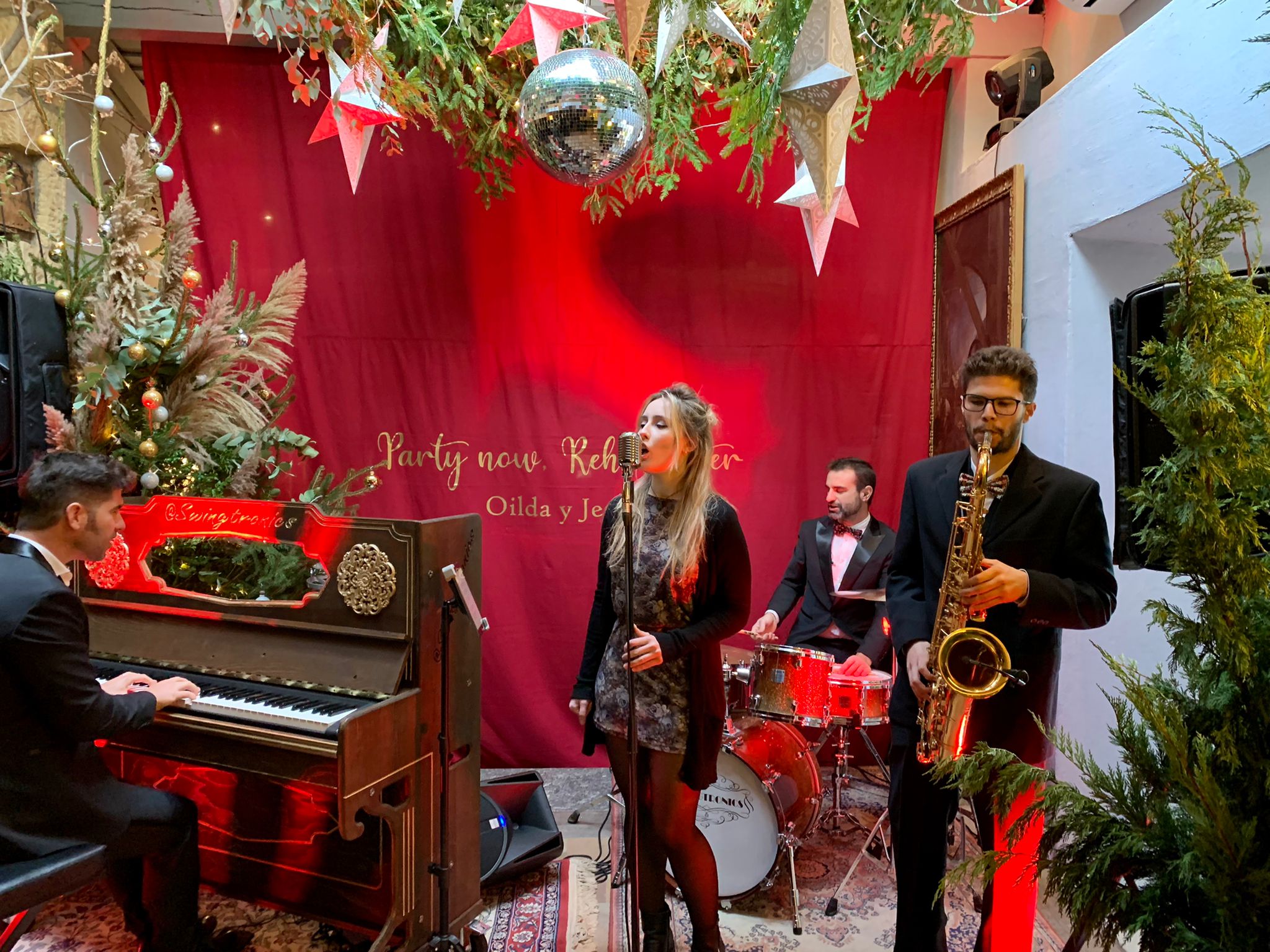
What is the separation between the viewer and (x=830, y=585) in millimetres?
3740

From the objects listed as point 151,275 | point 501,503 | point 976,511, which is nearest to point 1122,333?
point 976,511

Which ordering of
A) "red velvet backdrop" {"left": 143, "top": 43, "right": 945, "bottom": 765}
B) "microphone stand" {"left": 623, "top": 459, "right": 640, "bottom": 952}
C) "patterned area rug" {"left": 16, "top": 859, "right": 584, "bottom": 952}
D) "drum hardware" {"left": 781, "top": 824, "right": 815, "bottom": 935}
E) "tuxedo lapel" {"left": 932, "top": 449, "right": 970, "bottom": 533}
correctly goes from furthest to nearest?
1. "red velvet backdrop" {"left": 143, "top": 43, "right": 945, "bottom": 765}
2. "drum hardware" {"left": 781, "top": 824, "right": 815, "bottom": 935}
3. "patterned area rug" {"left": 16, "top": 859, "right": 584, "bottom": 952}
4. "tuxedo lapel" {"left": 932, "top": 449, "right": 970, "bottom": 533}
5. "microphone stand" {"left": 623, "top": 459, "right": 640, "bottom": 952}

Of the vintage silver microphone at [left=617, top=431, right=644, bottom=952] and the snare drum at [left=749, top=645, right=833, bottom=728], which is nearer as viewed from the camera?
the vintage silver microphone at [left=617, top=431, right=644, bottom=952]

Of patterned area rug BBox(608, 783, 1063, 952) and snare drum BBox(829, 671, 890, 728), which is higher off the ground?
snare drum BBox(829, 671, 890, 728)

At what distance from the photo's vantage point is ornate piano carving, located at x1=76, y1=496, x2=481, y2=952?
2.23 meters

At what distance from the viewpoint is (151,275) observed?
3.24 m

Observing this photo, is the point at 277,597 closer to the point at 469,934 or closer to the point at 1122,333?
the point at 469,934

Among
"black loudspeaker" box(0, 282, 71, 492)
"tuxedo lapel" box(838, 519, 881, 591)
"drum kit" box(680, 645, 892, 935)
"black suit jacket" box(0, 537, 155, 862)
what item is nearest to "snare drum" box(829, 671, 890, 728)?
"drum kit" box(680, 645, 892, 935)

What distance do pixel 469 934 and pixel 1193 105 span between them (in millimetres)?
3449

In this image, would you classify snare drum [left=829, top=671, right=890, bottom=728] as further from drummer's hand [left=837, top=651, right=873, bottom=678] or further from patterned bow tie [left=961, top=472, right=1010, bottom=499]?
patterned bow tie [left=961, top=472, right=1010, bottom=499]

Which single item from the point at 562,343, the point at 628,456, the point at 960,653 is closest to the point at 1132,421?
the point at 960,653

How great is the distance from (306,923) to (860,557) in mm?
2711

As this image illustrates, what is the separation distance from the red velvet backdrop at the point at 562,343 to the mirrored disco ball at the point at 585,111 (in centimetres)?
199

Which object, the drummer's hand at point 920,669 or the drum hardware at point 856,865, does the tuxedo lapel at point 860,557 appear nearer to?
the drum hardware at point 856,865
